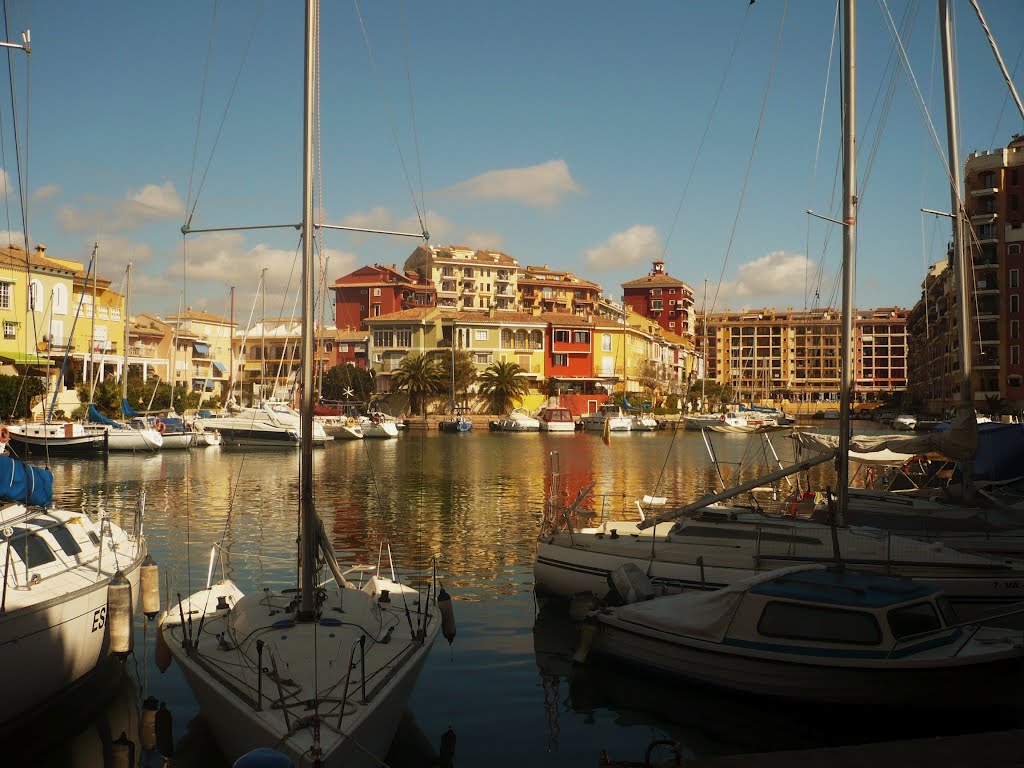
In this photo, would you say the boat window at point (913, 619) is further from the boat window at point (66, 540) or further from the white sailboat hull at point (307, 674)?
the boat window at point (66, 540)

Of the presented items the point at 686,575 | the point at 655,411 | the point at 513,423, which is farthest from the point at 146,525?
the point at 655,411

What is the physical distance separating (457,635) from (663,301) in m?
154

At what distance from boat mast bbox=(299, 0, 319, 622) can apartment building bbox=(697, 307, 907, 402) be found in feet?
600

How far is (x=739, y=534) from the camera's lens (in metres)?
18.6

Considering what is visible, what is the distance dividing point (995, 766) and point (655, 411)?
109480mm

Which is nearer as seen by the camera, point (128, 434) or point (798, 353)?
point (128, 434)

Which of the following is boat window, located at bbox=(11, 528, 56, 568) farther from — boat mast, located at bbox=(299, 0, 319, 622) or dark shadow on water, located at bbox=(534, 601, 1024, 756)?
dark shadow on water, located at bbox=(534, 601, 1024, 756)

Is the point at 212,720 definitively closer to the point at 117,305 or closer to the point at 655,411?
the point at 117,305

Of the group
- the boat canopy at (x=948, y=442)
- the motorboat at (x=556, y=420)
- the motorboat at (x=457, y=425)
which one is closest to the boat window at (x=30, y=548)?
the boat canopy at (x=948, y=442)

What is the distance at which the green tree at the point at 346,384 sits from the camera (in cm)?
10406

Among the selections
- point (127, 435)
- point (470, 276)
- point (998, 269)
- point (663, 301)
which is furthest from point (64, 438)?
point (663, 301)

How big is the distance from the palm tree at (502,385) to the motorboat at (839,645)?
9050cm

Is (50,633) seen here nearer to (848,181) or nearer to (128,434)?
(848,181)

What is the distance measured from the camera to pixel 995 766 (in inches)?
340
